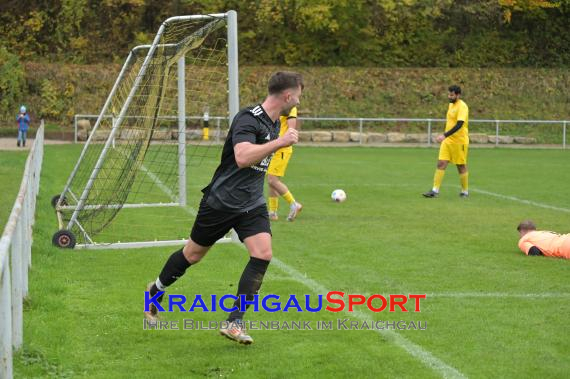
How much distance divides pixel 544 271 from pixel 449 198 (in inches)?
316

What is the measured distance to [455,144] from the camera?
18.8 m

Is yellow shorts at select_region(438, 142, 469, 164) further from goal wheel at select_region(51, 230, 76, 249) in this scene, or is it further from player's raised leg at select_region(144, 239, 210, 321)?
player's raised leg at select_region(144, 239, 210, 321)

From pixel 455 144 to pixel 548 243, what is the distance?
773 centimetres

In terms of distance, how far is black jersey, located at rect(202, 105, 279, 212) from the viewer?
23.4ft

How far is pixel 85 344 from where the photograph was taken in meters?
7.20

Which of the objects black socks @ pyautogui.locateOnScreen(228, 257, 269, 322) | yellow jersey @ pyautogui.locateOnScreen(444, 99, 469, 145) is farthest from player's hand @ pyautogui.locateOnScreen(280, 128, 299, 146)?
yellow jersey @ pyautogui.locateOnScreen(444, 99, 469, 145)

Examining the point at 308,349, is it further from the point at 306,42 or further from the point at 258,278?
the point at 306,42

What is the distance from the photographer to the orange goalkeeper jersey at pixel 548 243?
11023 mm

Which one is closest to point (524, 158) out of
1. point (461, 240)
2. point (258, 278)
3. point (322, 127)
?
point (322, 127)

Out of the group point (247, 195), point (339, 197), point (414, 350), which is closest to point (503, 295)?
point (414, 350)

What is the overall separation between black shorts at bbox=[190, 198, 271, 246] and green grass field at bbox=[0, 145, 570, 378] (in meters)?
0.77

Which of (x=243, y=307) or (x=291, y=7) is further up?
(x=291, y=7)

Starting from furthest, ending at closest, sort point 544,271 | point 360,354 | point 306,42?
point 306,42, point 544,271, point 360,354

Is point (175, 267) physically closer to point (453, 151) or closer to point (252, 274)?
point (252, 274)
